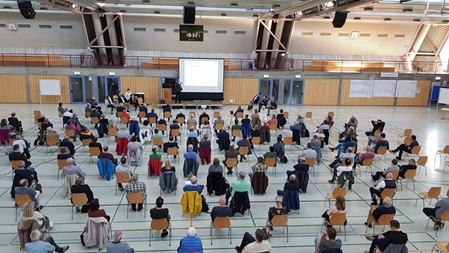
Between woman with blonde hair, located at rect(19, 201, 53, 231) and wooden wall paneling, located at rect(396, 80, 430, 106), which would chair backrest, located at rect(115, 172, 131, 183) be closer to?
woman with blonde hair, located at rect(19, 201, 53, 231)

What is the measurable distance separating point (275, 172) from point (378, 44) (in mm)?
23225

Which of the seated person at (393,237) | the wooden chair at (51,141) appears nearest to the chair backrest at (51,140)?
the wooden chair at (51,141)

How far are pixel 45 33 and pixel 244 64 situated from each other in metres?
15.7

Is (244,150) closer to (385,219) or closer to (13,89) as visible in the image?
(385,219)

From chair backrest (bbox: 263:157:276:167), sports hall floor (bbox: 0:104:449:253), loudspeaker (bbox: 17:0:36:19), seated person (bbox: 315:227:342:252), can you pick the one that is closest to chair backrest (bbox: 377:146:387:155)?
sports hall floor (bbox: 0:104:449:253)

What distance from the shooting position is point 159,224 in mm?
8336

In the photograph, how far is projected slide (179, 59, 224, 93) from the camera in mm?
27172

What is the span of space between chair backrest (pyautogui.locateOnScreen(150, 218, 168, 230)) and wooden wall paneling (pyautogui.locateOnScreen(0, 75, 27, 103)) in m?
23.4

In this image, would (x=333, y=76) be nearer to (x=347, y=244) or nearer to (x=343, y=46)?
(x=343, y=46)

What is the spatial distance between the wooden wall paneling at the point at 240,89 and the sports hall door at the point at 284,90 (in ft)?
2.15

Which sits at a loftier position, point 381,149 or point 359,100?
point 359,100

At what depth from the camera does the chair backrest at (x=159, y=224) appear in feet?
27.2

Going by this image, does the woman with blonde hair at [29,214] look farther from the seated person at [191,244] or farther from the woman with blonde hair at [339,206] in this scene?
the woman with blonde hair at [339,206]

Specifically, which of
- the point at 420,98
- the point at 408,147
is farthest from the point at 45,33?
the point at 420,98
